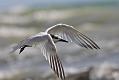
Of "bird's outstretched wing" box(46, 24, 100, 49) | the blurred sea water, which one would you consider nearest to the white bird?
"bird's outstretched wing" box(46, 24, 100, 49)

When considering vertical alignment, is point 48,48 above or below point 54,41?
below

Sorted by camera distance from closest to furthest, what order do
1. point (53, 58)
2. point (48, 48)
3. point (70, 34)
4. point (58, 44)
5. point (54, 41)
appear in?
point (53, 58) → point (48, 48) → point (54, 41) → point (70, 34) → point (58, 44)

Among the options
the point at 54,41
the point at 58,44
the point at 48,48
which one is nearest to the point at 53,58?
the point at 48,48

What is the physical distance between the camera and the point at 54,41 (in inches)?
321

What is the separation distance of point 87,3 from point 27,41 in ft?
66.4

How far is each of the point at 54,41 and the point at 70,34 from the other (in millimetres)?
464

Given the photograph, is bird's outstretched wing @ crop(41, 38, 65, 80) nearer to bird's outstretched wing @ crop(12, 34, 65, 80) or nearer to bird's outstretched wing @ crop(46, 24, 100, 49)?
bird's outstretched wing @ crop(12, 34, 65, 80)

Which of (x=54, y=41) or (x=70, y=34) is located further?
(x=70, y=34)

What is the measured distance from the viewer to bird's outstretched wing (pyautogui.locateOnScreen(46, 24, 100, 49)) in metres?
8.31

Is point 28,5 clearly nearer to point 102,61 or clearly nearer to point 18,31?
point 18,31

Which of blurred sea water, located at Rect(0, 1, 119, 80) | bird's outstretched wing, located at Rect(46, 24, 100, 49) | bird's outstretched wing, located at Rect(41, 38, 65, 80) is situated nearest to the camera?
bird's outstretched wing, located at Rect(41, 38, 65, 80)

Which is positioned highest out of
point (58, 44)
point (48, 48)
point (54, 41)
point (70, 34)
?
point (58, 44)

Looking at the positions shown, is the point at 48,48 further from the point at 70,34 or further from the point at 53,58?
the point at 70,34

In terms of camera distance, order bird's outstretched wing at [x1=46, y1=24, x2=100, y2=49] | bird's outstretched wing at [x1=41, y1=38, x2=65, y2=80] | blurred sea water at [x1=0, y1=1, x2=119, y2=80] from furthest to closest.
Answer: blurred sea water at [x1=0, y1=1, x2=119, y2=80]
bird's outstretched wing at [x1=46, y1=24, x2=100, y2=49]
bird's outstretched wing at [x1=41, y1=38, x2=65, y2=80]
